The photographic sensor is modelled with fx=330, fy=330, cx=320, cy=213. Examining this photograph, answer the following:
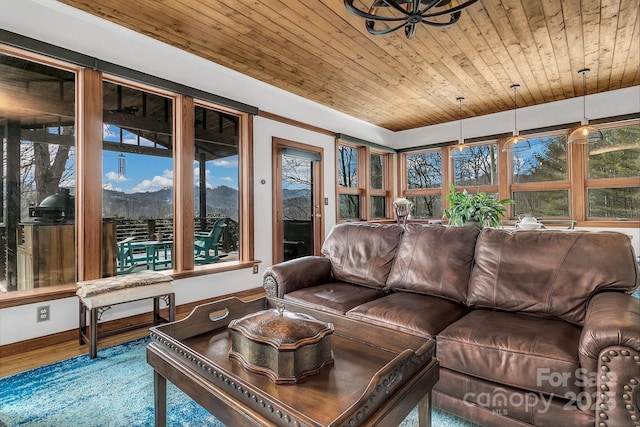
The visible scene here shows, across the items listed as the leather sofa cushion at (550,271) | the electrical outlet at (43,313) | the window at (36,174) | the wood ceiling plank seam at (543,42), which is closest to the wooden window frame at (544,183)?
the wood ceiling plank seam at (543,42)

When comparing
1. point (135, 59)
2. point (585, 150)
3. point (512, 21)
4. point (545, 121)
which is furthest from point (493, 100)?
point (135, 59)

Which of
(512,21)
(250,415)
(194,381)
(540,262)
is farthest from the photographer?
(512,21)

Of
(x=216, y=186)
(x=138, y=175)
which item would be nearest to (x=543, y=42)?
(x=216, y=186)

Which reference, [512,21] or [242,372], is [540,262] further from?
[512,21]

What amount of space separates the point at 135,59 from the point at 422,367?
3408 millimetres

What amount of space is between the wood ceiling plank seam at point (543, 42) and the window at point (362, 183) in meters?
2.89

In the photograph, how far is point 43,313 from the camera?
2.50 m

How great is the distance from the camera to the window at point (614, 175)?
4.54m

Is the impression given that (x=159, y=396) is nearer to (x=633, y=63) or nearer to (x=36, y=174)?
(x=36, y=174)

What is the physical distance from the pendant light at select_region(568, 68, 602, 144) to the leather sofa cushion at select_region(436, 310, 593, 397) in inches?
113

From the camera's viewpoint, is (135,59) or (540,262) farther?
(135,59)

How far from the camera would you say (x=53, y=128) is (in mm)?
2682

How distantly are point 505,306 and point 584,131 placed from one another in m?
2.85

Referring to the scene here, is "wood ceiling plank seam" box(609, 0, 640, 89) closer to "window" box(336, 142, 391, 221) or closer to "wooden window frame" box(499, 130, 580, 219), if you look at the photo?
"wooden window frame" box(499, 130, 580, 219)
